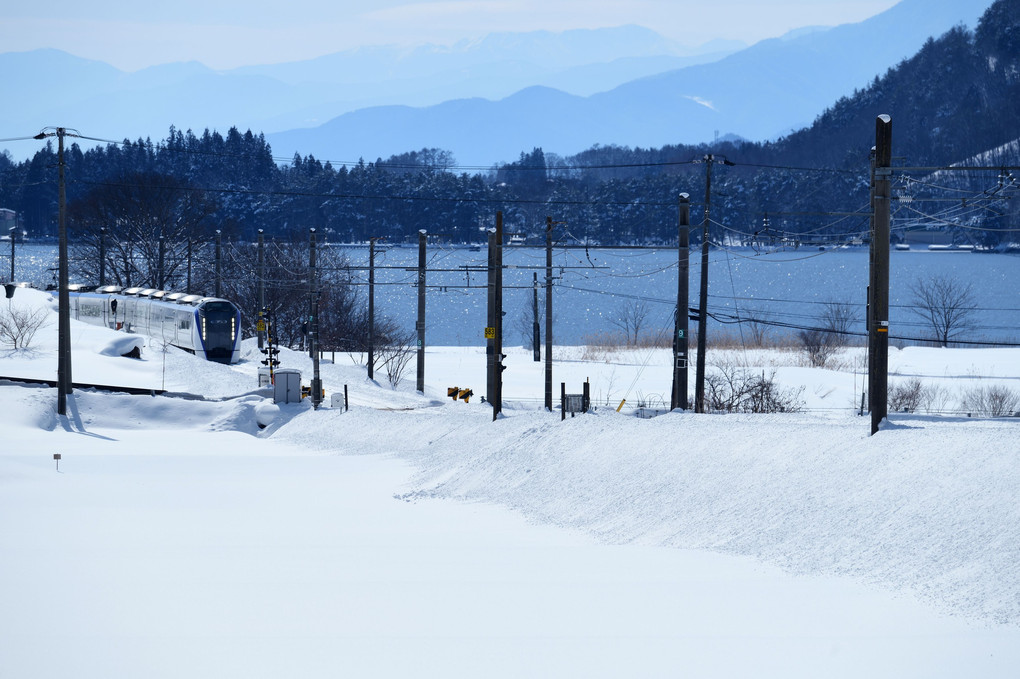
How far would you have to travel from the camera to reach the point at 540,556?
15.0 m

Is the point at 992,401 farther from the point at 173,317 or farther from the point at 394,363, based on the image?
the point at 173,317

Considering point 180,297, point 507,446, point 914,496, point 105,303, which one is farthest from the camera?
point 105,303

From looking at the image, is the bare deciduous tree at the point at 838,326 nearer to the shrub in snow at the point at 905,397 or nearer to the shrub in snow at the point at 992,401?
the shrub in snow at the point at 905,397

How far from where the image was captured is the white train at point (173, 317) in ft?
164

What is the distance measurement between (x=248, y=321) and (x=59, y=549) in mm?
59928

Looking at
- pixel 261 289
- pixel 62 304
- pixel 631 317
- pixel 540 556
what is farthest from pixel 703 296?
pixel 631 317

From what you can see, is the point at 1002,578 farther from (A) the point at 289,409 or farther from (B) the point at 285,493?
(A) the point at 289,409

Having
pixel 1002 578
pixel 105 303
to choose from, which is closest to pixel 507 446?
pixel 1002 578

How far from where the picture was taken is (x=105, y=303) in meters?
57.4

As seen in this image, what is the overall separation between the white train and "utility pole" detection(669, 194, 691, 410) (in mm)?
27303

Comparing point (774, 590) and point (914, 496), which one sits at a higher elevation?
point (914, 496)

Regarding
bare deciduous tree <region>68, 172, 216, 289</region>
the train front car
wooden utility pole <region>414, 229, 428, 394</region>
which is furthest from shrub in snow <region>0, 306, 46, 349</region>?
bare deciduous tree <region>68, 172, 216, 289</region>

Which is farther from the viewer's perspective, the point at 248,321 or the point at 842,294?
the point at 842,294

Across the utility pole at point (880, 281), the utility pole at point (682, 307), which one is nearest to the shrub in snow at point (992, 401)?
the utility pole at point (682, 307)
